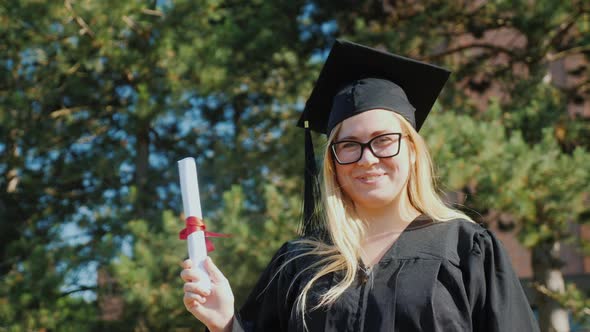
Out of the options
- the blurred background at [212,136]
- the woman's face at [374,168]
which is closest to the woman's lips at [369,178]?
the woman's face at [374,168]

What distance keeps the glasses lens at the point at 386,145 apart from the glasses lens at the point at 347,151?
0.05 m

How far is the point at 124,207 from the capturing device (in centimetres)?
798

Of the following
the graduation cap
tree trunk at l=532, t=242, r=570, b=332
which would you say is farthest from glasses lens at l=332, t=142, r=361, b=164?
tree trunk at l=532, t=242, r=570, b=332

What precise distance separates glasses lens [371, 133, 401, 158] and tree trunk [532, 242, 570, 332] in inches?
232

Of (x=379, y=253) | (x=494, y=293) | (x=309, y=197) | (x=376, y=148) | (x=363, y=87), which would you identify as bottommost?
(x=494, y=293)

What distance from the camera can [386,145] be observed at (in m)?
2.10

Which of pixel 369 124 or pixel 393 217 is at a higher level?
pixel 369 124

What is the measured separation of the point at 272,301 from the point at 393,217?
0.48 meters

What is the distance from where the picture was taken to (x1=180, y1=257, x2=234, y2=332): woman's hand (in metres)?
1.91

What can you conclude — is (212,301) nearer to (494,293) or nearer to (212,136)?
(494,293)

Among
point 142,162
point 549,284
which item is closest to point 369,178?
point 549,284

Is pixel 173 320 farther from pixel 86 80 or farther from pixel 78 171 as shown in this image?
pixel 86 80

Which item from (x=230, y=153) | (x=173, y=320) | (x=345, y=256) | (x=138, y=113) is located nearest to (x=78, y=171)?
(x=138, y=113)

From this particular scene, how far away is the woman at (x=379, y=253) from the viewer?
1.93 m
